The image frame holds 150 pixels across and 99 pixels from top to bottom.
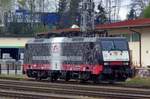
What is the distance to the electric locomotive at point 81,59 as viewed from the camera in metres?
33.2

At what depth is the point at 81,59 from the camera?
3478 cm

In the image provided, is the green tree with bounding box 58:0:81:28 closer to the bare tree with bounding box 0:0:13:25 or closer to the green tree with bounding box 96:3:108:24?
the green tree with bounding box 96:3:108:24

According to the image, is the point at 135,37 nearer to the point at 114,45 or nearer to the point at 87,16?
the point at 87,16

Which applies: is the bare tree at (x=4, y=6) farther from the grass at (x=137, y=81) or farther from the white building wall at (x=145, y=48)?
the grass at (x=137, y=81)

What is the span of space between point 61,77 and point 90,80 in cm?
309

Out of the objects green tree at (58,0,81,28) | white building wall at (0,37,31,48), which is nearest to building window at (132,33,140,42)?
white building wall at (0,37,31,48)

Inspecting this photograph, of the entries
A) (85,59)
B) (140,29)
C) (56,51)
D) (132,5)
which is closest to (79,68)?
(85,59)

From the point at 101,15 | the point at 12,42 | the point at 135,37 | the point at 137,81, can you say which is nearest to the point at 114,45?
the point at 137,81

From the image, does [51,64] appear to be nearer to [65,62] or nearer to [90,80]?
[65,62]

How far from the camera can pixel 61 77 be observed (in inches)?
1459

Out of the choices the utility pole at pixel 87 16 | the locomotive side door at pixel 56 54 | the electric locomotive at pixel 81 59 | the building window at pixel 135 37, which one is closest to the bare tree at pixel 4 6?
the utility pole at pixel 87 16

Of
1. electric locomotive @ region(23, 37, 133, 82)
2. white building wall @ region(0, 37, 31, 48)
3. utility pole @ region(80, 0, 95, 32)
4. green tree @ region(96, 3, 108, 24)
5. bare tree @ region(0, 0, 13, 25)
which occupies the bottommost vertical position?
electric locomotive @ region(23, 37, 133, 82)

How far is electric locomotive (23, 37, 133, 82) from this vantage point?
109ft

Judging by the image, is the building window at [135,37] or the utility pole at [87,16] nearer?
the building window at [135,37]
